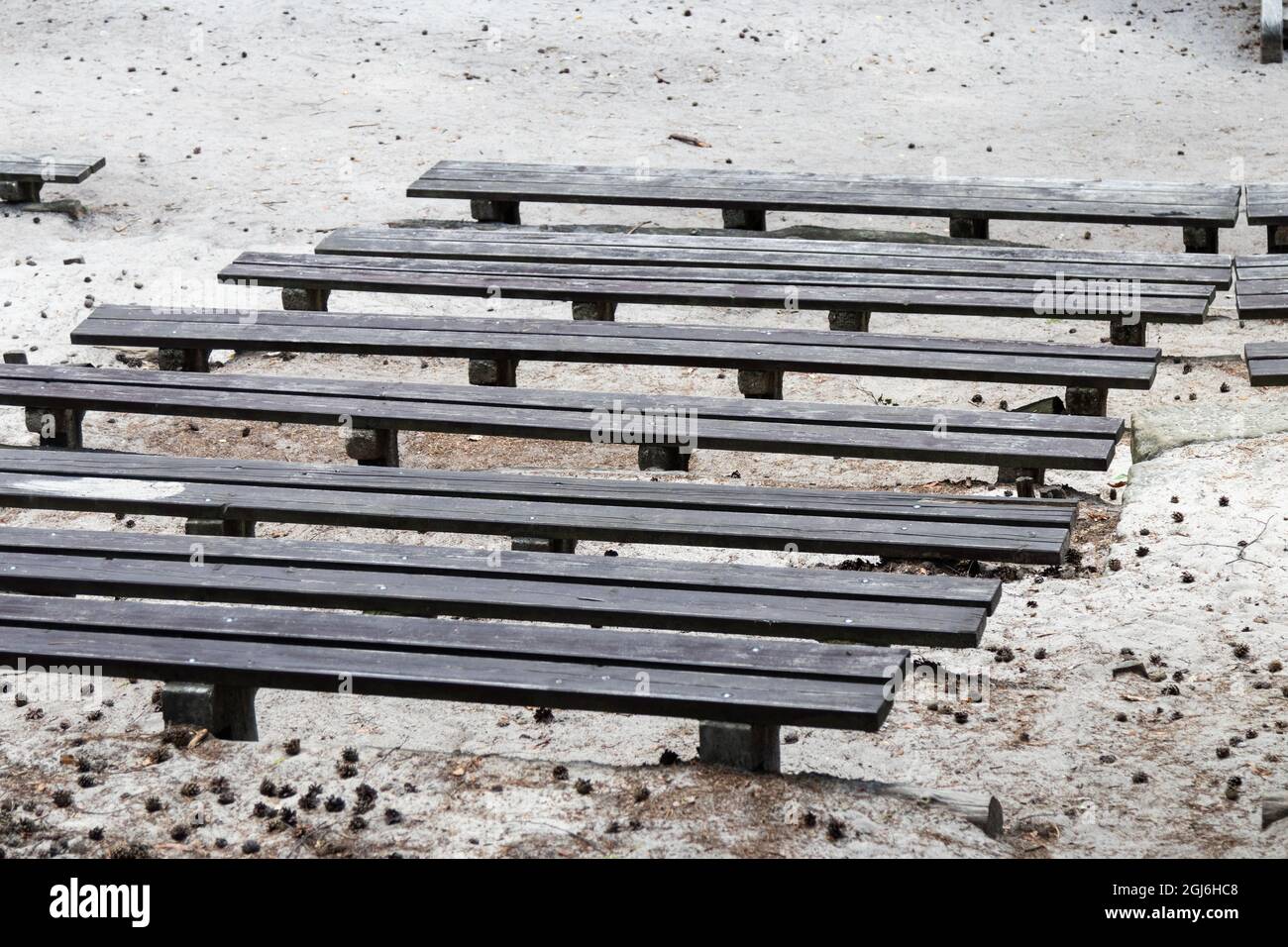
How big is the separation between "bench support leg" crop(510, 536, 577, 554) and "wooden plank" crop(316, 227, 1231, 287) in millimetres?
2937

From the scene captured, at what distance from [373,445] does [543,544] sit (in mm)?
1351

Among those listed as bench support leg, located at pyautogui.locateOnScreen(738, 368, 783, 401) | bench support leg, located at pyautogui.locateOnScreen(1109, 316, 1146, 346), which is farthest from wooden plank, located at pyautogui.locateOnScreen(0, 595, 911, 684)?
bench support leg, located at pyautogui.locateOnScreen(1109, 316, 1146, 346)

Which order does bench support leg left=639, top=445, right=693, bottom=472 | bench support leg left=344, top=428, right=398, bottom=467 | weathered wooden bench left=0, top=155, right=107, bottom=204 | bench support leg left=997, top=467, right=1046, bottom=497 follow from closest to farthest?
bench support leg left=997, top=467, right=1046, bottom=497
bench support leg left=639, top=445, right=693, bottom=472
bench support leg left=344, top=428, right=398, bottom=467
weathered wooden bench left=0, top=155, right=107, bottom=204

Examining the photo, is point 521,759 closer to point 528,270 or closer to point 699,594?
point 699,594

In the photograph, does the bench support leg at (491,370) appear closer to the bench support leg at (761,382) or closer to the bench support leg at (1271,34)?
the bench support leg at (761,382)

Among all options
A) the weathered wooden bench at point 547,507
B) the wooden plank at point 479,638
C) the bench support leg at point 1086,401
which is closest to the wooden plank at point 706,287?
the bench support leg at point 1086,401

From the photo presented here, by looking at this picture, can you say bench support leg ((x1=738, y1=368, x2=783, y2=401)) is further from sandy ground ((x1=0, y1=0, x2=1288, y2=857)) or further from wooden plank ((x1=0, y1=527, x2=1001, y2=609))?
wooden plank ((x1=0, y1=527, x2=1001, y2=609))

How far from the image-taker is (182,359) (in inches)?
290

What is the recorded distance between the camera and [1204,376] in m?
7.35

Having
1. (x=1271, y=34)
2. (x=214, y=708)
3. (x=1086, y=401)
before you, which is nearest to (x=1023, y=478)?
(x=1086, y=401)

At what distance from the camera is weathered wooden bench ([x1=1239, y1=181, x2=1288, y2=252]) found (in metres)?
7.96

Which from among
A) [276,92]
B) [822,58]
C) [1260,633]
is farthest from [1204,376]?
[276,92]
